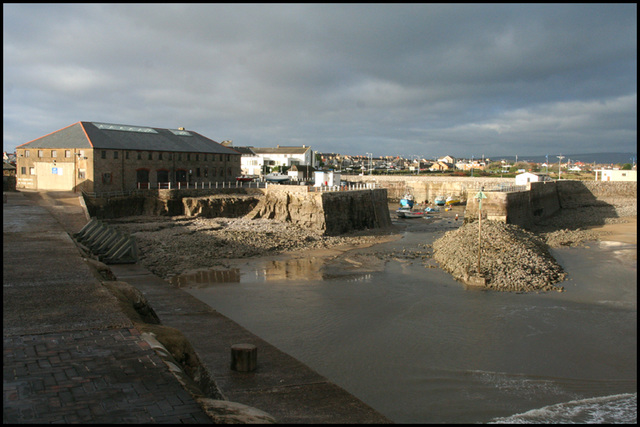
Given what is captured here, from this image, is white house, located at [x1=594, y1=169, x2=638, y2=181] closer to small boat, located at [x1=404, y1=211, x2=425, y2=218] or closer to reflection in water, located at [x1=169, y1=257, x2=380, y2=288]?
small boat, located at [x1=404, y1=211, x2=425, y2=218]

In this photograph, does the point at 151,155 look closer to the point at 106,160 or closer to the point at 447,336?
the point at 106,160

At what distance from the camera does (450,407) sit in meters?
9.61

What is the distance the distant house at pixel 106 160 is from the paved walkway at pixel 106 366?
2688cm

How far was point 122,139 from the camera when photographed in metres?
41.7

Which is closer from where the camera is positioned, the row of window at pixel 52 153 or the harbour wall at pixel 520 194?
the harbour wall at pixel 520 194

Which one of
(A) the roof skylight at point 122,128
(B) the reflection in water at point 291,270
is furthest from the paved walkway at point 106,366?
(A) the roof skylight at point 122,128

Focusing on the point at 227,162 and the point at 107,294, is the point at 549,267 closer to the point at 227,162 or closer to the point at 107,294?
the point at 107,294

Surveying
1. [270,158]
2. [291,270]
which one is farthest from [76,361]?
[270,158]

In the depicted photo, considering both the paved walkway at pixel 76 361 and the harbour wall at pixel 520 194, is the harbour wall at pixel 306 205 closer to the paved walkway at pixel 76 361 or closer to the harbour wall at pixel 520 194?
the harbour wall at pixel 520 194

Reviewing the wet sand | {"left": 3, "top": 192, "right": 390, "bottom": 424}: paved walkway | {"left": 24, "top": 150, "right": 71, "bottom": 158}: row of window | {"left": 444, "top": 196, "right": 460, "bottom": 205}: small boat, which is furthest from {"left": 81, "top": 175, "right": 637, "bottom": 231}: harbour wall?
{"left": 3, "top": 192, "right": 390, "bottom": 424}: paved walkway

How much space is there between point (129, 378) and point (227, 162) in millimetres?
45226

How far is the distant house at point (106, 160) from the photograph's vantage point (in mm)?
38188

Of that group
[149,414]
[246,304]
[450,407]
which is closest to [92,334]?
[149,414]

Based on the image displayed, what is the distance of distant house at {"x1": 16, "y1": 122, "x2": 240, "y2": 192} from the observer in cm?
3819
